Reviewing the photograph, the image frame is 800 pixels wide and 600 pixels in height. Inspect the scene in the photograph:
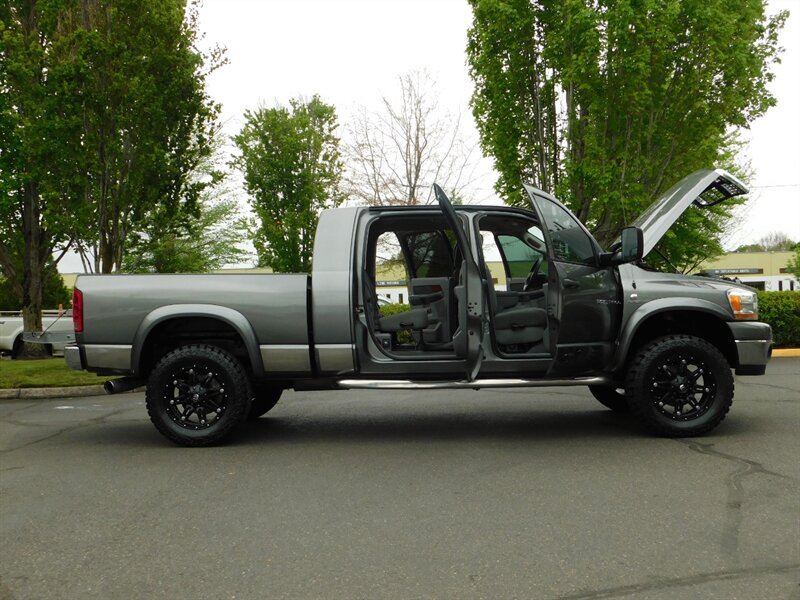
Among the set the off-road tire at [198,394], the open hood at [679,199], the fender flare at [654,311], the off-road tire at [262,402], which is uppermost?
the open hood at [679,199]

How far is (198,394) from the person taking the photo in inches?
244

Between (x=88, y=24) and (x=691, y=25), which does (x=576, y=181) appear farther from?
(x=88, y=24)

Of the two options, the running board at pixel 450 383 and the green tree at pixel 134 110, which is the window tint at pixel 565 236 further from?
the green tree at pixel 134 110

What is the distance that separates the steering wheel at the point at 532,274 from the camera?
6867 millimetres

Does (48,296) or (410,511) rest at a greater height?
(48,296)

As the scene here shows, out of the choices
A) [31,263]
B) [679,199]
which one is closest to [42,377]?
[31,263]

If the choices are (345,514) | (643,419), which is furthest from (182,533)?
(643,419)

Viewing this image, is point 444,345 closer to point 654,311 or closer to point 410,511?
point 654,311

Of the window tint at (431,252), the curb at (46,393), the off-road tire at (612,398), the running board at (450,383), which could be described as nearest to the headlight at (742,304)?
the running board at (450,383)

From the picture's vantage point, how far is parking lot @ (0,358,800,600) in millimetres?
3232

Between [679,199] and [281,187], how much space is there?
Answer: 17.1 metres

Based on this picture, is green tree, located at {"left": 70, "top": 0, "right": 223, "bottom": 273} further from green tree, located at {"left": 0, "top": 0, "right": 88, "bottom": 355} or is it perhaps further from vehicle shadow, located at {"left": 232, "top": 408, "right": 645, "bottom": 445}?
vehicle shadow, located at {"left": 232, "top": 408, "right": 645, "bottom": 445}

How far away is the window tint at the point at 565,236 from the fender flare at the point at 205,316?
263 cm

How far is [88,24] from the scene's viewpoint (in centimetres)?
1358
